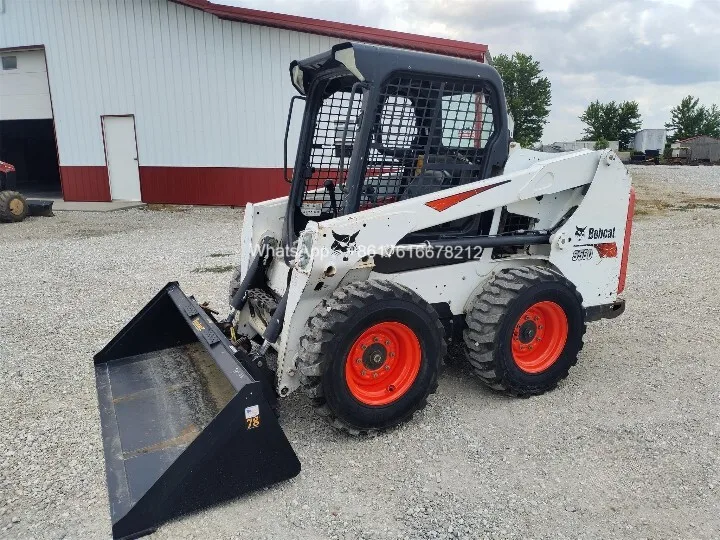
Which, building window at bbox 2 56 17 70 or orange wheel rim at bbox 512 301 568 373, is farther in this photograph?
building window at bbox 2 56 17 70

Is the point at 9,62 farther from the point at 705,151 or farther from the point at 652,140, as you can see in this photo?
the point at 652,140

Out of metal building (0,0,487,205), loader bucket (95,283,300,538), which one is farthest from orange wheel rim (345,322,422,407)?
metal building (0,0,487,205)

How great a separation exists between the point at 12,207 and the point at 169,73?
4743 millimetres

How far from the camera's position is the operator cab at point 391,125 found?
3451mm

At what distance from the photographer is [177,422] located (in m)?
3.27

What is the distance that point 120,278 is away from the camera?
7.34 m

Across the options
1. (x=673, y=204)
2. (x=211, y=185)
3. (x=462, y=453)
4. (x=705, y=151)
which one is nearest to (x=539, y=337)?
(x=462, y=453)

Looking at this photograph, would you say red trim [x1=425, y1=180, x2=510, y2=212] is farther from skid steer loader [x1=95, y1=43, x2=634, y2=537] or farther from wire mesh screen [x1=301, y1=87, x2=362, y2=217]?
wire mesh screen [x1=301, y1=87, x2=362, y2=217]

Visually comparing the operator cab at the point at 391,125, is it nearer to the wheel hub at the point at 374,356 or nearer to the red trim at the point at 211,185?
the wheel hub at the point at 374,356

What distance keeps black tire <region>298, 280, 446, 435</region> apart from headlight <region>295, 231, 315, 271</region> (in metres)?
0.25

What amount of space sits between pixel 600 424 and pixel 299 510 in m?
2.02

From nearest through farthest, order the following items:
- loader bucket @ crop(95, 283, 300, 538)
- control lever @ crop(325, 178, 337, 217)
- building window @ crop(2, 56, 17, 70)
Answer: loader bucket @ crop(95, 283, 300, 538)
control lever @ crop(325, 178, 337, 217)
building window @ crop(2, 56, 17, 70)

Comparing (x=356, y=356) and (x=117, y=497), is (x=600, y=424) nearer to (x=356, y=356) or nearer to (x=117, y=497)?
(x=356, y=356)

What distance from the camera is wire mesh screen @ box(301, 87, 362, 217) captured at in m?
3.97
